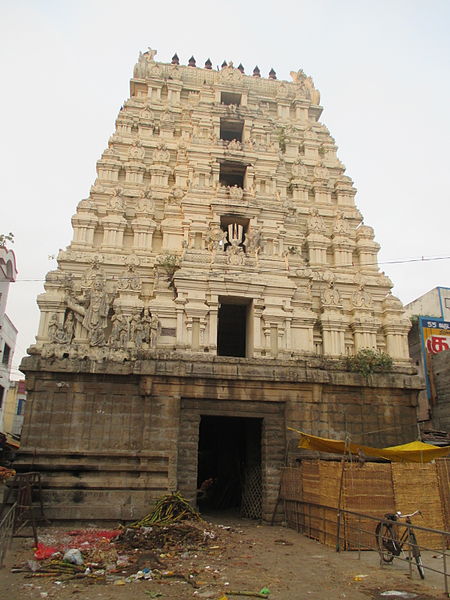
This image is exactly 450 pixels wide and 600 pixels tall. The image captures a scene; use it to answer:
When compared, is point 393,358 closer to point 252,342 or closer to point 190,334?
point 252,342

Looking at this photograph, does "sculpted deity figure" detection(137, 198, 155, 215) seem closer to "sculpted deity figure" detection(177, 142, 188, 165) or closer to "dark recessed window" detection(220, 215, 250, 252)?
"sculpted deity figure" detection(177, 142, 188, 165)

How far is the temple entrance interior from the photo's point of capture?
22788 mm

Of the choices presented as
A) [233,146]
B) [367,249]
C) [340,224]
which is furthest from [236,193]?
[367,249]

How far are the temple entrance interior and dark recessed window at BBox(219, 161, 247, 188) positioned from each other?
21.3 ft

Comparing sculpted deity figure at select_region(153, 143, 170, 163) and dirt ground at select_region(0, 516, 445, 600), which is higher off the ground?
sculpted deity figure at select_region(153, 143, 170, 163)

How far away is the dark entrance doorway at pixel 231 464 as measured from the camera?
18.7 meters

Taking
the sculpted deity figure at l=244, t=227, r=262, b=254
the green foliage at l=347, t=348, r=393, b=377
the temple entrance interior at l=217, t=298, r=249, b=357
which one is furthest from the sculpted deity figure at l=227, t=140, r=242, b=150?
the green foliage at l=347, t=348, r=393, b=377

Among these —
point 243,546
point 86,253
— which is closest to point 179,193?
point 86,253

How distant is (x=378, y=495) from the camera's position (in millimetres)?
13188

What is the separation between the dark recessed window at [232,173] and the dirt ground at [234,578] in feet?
54.2

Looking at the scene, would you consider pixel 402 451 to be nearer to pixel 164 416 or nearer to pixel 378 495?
pixel 378 495

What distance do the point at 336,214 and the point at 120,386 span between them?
13.2 meters

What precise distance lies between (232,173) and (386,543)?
17666 mm

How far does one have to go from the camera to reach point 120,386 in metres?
16.8
